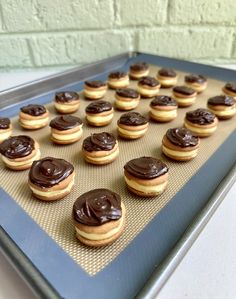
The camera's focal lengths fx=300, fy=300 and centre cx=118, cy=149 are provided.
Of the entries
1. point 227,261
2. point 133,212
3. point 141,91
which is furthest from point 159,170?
point 141,91

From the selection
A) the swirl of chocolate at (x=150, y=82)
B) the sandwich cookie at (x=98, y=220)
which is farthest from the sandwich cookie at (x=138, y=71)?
the sandwich cookie at (x=98, y=220)

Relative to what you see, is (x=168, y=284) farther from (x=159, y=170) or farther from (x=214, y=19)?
(x=214, y=19)

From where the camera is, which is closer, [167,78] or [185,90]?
[185,90]

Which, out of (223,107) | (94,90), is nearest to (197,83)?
(223,107)

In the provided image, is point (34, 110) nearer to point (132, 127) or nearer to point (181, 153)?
point (132, 127)

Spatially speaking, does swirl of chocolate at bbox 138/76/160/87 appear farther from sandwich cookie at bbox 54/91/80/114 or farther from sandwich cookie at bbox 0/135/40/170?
sandwich cookie at bbox 0/135/40/170

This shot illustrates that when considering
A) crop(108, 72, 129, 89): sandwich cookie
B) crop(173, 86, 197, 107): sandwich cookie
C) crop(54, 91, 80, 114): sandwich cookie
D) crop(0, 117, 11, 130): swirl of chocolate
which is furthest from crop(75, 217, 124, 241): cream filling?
crop(108, 72, 129, 89): sandwich cookie
